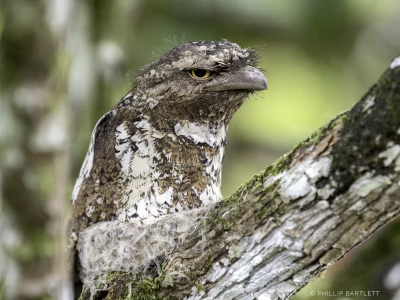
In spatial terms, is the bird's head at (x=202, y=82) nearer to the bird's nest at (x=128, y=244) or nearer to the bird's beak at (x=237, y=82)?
the bird's beak at (x=237, y=82)

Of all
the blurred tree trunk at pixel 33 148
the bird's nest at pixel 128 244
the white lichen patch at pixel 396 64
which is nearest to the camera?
the white lichen patch at pixel 396 64

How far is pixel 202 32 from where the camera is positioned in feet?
32.7

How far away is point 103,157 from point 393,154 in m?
2.22

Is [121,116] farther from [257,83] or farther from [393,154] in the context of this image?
[393,154]

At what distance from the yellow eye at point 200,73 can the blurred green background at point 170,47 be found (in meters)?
0.51

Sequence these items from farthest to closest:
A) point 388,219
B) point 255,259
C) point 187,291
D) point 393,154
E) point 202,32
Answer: point 202,32, point 187,291, point 255,259, point 388,219, point 393,154

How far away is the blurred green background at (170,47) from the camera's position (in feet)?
8.83

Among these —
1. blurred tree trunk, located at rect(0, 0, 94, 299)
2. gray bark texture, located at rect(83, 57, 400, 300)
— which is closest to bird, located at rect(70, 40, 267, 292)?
gray bark texture, located at rect(83, 57, 400, 300)

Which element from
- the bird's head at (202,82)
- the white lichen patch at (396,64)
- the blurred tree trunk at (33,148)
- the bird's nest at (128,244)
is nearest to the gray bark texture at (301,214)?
the white lichen patch at (396,64)

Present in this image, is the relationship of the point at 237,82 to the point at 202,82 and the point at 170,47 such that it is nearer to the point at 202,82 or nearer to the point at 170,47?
the point at 202,82

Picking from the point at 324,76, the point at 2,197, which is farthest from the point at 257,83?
the point at 324,76

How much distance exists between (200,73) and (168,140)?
1.57 feet

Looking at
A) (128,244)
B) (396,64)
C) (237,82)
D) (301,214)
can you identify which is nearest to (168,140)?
(237,82)

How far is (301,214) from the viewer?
2363 millimetres
